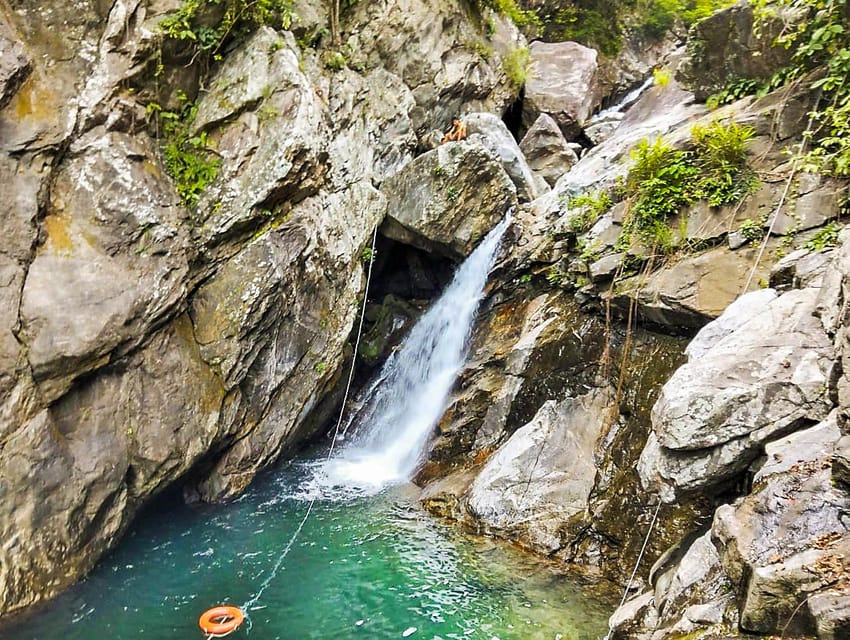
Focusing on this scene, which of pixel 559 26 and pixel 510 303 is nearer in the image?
pixel 510 303

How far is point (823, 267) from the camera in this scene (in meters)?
5.85

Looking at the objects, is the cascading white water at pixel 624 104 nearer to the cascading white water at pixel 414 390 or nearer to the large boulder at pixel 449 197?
the large boulder at pixel 449 197

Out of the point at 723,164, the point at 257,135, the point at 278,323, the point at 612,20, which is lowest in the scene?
the point at 278,323

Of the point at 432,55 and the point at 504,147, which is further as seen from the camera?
the point at 432,55

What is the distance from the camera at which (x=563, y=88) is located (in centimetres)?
1731

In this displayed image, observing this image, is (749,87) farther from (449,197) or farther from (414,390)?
(414,390)

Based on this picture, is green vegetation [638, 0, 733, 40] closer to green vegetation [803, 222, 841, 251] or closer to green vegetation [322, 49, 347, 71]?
green vegetation [322, 49, 347, 71]

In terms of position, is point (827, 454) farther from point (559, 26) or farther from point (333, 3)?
point (559, 26)

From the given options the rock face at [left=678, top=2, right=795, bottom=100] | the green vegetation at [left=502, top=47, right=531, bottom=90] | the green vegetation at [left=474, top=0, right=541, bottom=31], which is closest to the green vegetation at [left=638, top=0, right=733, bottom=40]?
the green vegetation at [left=474, top=0, right=541, bottom=31]

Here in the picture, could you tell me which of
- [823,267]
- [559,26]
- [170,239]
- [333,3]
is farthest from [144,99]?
[559,26]

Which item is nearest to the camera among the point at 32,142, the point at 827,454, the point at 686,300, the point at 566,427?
the point at 827,454

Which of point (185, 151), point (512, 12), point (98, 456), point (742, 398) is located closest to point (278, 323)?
point (185, 151)

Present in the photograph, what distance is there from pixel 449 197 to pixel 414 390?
4271 millimetres

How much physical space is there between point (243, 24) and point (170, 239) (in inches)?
162
